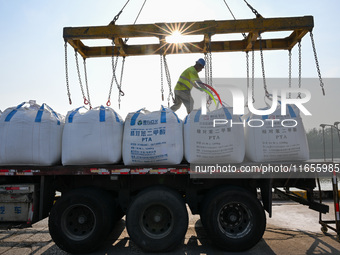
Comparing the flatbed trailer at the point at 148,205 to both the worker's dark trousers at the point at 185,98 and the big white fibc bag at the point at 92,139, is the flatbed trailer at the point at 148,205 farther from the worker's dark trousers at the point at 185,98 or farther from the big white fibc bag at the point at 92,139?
the worker's dark trousers at the point at 185,98

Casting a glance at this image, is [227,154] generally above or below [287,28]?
below

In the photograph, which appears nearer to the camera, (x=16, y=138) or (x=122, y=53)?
(x=16, y=138)

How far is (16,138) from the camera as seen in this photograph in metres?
3.76

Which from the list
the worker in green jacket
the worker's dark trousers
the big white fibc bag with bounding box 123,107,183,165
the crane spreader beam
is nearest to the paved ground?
the big white fibc bag with bounding box 123,107,183,165

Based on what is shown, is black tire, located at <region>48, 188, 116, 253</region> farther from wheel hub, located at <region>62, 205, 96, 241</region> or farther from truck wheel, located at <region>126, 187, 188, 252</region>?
truck wheel, located at <region>126, 187, 188, 252</region>

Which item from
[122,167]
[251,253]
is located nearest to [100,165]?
[122,167]

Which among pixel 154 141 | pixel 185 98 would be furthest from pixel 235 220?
pixel 185 98

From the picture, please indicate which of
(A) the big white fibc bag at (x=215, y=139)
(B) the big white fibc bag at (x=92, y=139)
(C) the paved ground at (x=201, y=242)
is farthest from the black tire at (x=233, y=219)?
(B) the big white fibc bag at (x=92, y=139)

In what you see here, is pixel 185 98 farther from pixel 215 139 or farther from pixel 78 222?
pixel 78 222

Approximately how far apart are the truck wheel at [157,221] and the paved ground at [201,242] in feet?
0.80

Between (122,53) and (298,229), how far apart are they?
5.27 metres

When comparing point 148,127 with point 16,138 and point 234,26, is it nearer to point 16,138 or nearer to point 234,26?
point 16,138

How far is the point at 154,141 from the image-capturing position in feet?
12.2

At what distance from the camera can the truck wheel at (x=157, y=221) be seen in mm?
3572
